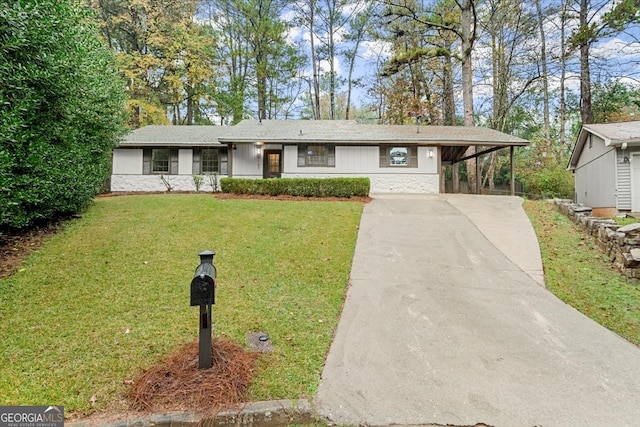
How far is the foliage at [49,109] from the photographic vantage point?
4.10 m

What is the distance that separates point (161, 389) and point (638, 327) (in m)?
5.38

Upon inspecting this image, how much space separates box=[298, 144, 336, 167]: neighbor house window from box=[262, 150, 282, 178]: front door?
1.44 m

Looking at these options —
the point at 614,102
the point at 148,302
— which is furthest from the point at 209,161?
the point at 614,102

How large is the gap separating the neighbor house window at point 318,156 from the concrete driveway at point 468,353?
27.8 ft

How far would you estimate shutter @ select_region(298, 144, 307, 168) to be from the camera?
14.1 meters

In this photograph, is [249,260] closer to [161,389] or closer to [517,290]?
[161,389]

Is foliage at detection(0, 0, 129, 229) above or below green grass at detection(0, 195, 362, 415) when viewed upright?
above

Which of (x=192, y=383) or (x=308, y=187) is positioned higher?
(x=308, y=187)

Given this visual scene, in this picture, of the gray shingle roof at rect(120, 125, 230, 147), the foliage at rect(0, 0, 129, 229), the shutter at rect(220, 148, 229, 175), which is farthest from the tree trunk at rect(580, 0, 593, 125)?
the foliage at rect(0, 0, 129, 229)

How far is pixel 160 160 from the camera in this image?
1534 cm

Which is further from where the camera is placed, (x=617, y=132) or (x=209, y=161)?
(x=209, y=161)

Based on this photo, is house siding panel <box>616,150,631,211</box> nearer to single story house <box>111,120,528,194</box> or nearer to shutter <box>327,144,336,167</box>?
single story house <box>111,120,528,194</box>

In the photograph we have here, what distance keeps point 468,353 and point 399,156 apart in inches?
462

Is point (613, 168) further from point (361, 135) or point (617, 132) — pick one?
point (361, 135)
